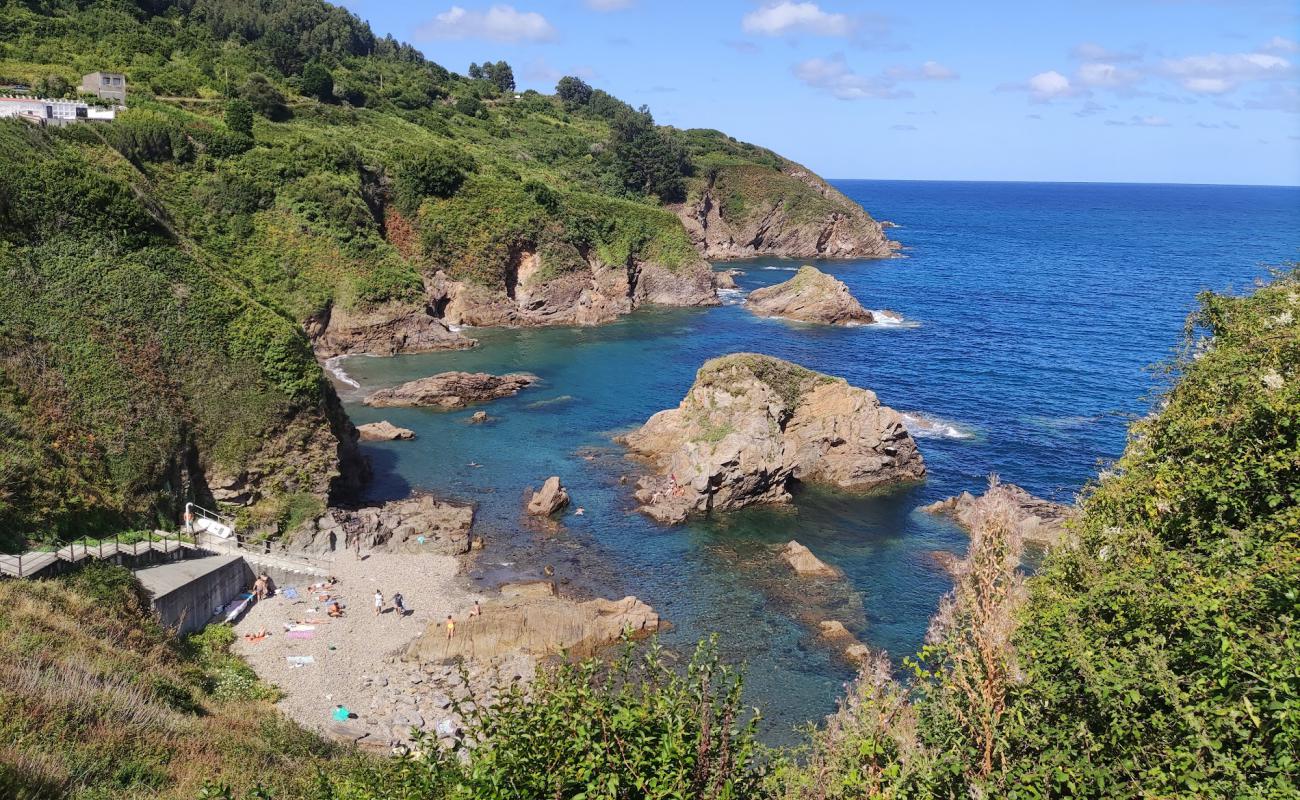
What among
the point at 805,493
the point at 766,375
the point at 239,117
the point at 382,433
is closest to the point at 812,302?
the point at 766,375

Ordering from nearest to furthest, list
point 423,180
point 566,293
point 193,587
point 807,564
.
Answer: point 193,587, point 807,564, point 423,180, point 566,293

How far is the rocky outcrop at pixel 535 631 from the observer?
2927 centimetres

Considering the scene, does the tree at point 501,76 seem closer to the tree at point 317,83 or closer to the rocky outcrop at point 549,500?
the tree at point 317,83

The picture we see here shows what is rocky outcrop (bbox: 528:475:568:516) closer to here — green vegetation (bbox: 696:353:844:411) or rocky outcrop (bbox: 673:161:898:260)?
green vegetation (bbox: 696:353:844:411)

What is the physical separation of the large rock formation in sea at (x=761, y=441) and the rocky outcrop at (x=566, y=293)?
118 ft

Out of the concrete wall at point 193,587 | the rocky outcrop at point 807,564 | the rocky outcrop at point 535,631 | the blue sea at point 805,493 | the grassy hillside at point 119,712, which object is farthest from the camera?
the rocky outcrop at point 807,564

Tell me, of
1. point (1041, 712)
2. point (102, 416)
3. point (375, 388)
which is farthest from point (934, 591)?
point (375, 388)

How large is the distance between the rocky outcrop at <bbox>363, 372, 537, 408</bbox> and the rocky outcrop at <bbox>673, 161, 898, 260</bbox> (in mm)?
80073

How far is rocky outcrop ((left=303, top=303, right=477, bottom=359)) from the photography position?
229 feet

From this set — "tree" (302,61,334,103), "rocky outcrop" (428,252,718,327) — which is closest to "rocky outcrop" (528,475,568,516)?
"rocky outcrop" (428,252,718,327)

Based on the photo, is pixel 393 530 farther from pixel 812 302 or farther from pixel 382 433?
pixel 812 302

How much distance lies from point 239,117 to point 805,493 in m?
67.0

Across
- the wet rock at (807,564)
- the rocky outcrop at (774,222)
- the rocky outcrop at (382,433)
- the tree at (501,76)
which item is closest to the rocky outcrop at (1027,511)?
the wet rock at (807,564)

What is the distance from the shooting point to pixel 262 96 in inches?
3445
